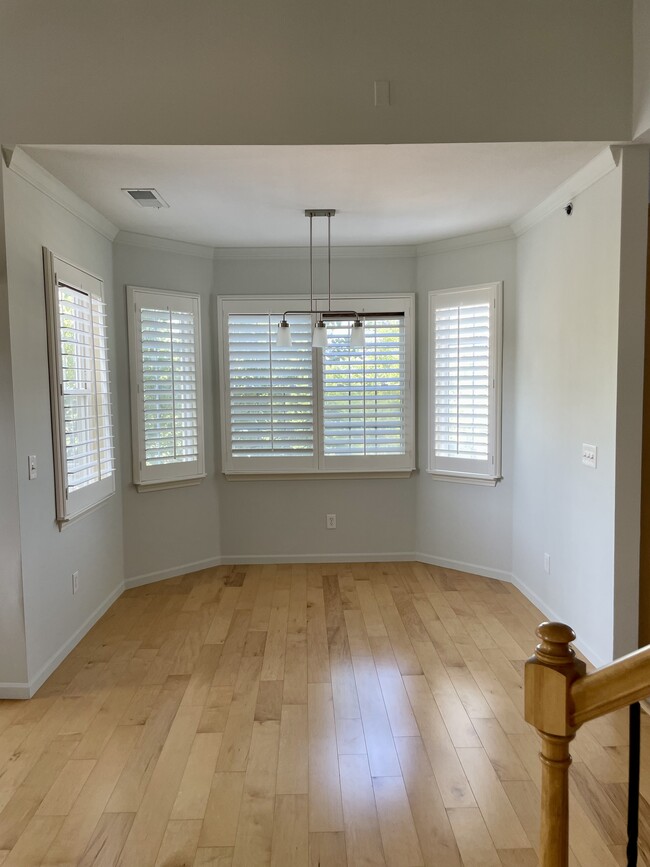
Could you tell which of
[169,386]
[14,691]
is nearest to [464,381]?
[169,386]

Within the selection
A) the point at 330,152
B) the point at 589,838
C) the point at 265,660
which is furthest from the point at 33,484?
the point at 589,838

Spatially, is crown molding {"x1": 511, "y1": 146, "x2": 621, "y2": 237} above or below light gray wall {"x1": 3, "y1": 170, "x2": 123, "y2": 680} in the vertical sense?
above

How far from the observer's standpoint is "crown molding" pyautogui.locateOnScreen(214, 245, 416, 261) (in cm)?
510

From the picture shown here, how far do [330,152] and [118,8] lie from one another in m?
1.17

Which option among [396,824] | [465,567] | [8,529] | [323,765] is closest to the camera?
[396,824]

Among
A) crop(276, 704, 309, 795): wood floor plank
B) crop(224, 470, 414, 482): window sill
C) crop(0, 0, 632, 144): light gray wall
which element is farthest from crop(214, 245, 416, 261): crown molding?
crop(276, 704, 309, 795): wood floor plank

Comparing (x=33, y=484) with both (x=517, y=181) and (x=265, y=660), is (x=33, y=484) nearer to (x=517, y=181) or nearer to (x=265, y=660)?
(x=265, y=660)

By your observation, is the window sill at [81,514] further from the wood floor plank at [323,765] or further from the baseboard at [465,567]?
the baseboard at [465,567]

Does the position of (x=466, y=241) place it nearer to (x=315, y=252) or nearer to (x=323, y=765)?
(x=315, y=252)

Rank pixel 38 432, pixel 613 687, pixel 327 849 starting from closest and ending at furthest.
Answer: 1. pixel 613 687
2. pixel 327 849
3. pixel 38 432

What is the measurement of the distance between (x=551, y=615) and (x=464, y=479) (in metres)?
1.30

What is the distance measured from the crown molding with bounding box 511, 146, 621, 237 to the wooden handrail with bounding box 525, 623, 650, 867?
2.69 meters

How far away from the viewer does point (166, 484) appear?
4.81 metres

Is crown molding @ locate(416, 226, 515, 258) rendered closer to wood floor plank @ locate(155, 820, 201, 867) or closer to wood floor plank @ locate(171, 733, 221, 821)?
wood floor plank @ locate(171, 733, 221, 821)
